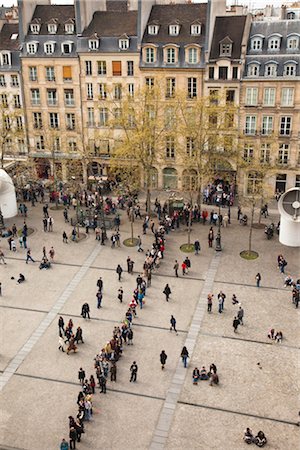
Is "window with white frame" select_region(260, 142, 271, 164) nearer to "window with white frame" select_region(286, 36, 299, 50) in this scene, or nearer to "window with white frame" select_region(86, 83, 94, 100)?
Answer: "window with white frame" select_region(286, 36, 299, 50)

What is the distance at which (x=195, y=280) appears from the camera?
46.3 metres

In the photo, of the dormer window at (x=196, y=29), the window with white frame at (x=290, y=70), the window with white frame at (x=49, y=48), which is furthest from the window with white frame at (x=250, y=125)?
the window with white frame at (x=49, y=48)

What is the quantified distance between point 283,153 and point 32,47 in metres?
32.1

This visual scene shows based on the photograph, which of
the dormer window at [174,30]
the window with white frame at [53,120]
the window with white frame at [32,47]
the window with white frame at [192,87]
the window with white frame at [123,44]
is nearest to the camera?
the window with white frame at [192,87]

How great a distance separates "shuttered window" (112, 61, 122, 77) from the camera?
63.5 metres

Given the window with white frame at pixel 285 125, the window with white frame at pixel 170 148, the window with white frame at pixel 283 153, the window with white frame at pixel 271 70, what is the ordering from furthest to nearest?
1. the window with white frame at pixel 170 148
2. the window with white frame at pixel 283 153
3. the window with white frame at pixel 285 125
4. the window with white frame at pixel 271 70

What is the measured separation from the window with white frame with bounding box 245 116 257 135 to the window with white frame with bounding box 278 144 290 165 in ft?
11.5

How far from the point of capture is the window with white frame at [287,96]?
58.2m

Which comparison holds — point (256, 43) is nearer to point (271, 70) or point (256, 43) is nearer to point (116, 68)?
point (271, 70)

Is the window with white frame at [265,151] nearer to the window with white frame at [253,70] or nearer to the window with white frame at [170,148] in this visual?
the window with white frame at [253,70]

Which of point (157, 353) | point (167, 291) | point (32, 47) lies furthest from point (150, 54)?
point (157, 353)

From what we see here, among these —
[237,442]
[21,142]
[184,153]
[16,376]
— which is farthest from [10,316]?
[21,142]

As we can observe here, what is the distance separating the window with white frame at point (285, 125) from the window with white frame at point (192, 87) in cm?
1013

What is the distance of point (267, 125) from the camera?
6028cm
